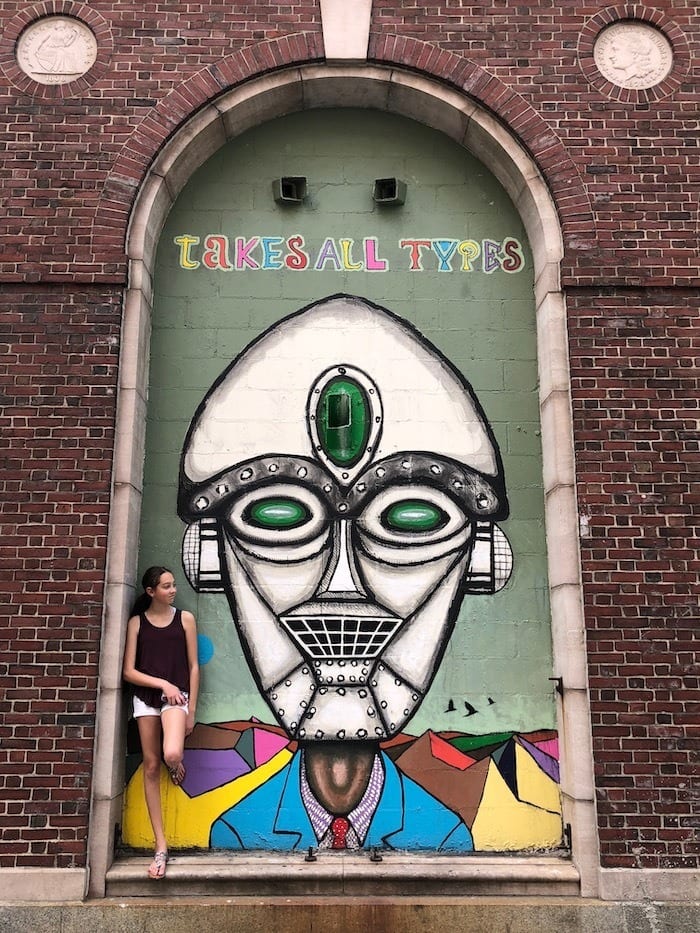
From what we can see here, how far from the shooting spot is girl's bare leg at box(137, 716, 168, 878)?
5.22 m

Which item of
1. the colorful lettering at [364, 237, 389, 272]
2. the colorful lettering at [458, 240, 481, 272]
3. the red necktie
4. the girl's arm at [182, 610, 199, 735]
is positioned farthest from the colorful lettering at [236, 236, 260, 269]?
the red necktie

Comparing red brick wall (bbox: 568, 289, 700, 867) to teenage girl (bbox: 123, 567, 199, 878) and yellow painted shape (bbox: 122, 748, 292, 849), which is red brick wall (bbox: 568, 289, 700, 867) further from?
teenage girl (bbox: 123, 567, 199, 878)

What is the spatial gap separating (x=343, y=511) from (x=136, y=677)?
1.85 meters

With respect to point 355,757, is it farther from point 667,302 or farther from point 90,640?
point 667,302

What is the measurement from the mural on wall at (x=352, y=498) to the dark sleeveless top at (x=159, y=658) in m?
0.28

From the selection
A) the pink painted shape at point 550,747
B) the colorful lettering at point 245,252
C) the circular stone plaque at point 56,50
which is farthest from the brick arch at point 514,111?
the pink painted shape at point 550,747

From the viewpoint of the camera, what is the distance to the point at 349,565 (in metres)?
5.90

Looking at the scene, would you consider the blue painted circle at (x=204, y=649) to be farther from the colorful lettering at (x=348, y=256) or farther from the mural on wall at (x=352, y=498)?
the colorful lettering at (x=348, y=256)

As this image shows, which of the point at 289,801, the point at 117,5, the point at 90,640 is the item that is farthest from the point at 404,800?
the point at 117,5

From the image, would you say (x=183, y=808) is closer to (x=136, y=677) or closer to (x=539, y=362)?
(x=136, y=677)

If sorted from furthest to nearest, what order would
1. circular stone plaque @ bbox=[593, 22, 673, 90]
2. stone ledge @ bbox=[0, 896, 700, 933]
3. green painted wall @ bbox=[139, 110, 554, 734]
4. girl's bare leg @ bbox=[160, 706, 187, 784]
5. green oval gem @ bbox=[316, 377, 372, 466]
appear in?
1. circular stone plaque @ bbox=[593, 22, 673, 90]
2. green oval gem @ bbox=[316, 377, 372, 466]
3. green painted wall @ bbox=[139, 110, 554, 734]
4. girl's bare leg @ bbox=[160, 706, 187, 784]
5. stone ledge @ bbox=[0, 896, 700, 933]

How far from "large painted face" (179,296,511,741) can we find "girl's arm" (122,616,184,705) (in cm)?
59

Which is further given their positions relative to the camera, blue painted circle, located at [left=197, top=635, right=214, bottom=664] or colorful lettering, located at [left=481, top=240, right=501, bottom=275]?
colorful lettering, located at [left=481, top=240, right=501, bottom=275]

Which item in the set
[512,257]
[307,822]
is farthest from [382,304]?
[307,822]
